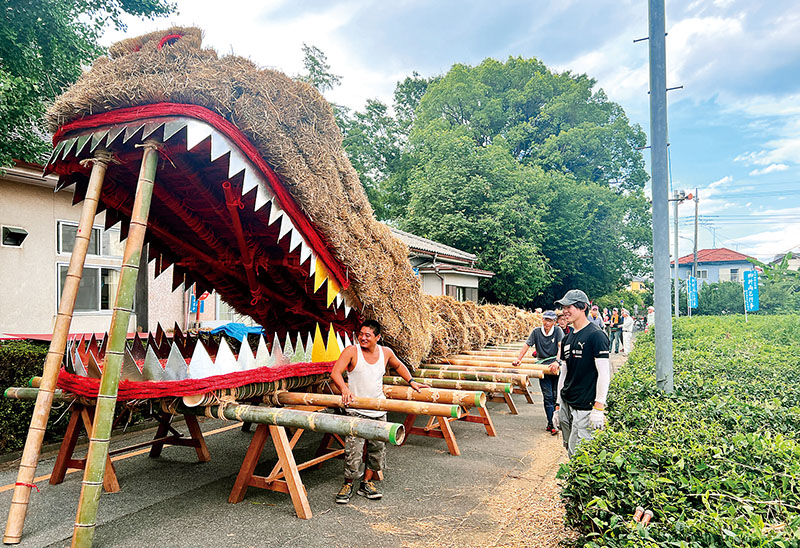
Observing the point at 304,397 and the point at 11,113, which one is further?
the point at 11,113

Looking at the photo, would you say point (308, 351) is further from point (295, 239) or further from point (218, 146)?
point (218, 146)

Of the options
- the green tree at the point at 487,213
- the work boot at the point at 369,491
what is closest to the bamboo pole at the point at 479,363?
the work boot at the point at 369,491

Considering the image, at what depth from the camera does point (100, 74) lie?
11.8 ft

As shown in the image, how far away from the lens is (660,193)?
5016 mm

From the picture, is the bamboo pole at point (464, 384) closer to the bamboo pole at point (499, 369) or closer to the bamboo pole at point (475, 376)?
the bamboo pole at point (475, 376)

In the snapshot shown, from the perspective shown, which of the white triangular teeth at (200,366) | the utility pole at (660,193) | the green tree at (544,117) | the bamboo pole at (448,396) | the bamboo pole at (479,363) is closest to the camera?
the white triangular teeth at (200,366)

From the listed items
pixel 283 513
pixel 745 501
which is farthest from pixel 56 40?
pixel 745 501

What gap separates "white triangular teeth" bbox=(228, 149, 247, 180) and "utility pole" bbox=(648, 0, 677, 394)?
3.93 meters

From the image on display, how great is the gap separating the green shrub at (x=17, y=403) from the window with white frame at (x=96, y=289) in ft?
12.1

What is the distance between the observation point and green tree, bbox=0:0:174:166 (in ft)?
18.7

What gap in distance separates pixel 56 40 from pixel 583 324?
23.1ft

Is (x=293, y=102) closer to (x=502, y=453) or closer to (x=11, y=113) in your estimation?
(x=11, y=113)

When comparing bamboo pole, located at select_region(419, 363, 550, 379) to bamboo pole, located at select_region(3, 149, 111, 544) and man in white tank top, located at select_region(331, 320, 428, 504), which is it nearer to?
man in white tank top, located at select_region(331, 320, 428, 504)

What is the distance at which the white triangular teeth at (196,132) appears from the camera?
334cm
